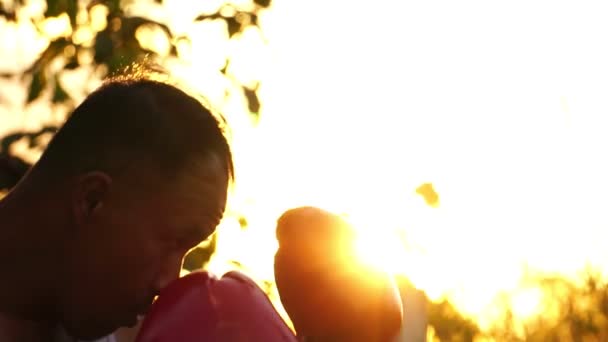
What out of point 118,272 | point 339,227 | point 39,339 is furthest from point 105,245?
point 339,227

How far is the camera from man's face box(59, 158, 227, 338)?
1.81 meters

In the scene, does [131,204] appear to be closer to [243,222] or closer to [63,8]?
[63,8]

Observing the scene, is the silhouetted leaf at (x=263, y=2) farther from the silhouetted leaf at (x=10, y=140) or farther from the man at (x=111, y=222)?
the man at (x=111, y=222)

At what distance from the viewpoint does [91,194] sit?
1.81 meters

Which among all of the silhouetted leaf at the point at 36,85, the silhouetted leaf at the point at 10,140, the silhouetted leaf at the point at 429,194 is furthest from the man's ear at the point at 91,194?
the silhouetted leaf at the point at 429,194

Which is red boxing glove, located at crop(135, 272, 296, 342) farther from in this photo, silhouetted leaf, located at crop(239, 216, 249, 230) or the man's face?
silhouetted leaf, located at crop(239, 216, 249, 230)

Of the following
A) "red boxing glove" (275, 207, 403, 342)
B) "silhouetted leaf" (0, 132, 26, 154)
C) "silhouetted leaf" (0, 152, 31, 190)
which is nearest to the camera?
"red boxing glove" (275, 207, 403, 342)

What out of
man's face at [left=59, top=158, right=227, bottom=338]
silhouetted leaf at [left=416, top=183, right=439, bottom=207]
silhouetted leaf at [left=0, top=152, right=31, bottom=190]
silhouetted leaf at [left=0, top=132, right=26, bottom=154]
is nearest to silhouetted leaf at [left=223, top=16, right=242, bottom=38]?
silhouetted leaf at [left=0, top=132, right=26, bottom=154]

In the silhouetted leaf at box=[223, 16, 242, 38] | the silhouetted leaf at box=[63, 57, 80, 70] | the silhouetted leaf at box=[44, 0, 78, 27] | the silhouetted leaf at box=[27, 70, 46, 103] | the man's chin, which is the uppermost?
the man's chin

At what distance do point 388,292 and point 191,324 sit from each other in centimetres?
32

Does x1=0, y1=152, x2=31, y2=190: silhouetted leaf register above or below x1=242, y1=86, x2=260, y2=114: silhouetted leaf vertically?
above

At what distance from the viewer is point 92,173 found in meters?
1.82

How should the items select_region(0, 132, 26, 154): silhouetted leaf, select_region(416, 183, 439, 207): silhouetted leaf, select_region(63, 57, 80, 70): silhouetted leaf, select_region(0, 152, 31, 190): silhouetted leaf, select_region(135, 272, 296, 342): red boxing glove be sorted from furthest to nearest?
select_region(416, 183, 439, 207): silhouetted leaf, select_region(63, 57, 80, 70): silhouetted leaf, select_region(0, 132, 26, 154): silhouetted leaf, select_region(0, 152, 31, 190): silhouetted leaf, select_region(135, 272, 296, 342): red boxing glove

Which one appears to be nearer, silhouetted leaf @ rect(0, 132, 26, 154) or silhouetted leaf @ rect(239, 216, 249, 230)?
silhouetted leaf @ rect(0, 132, 26, 154)
